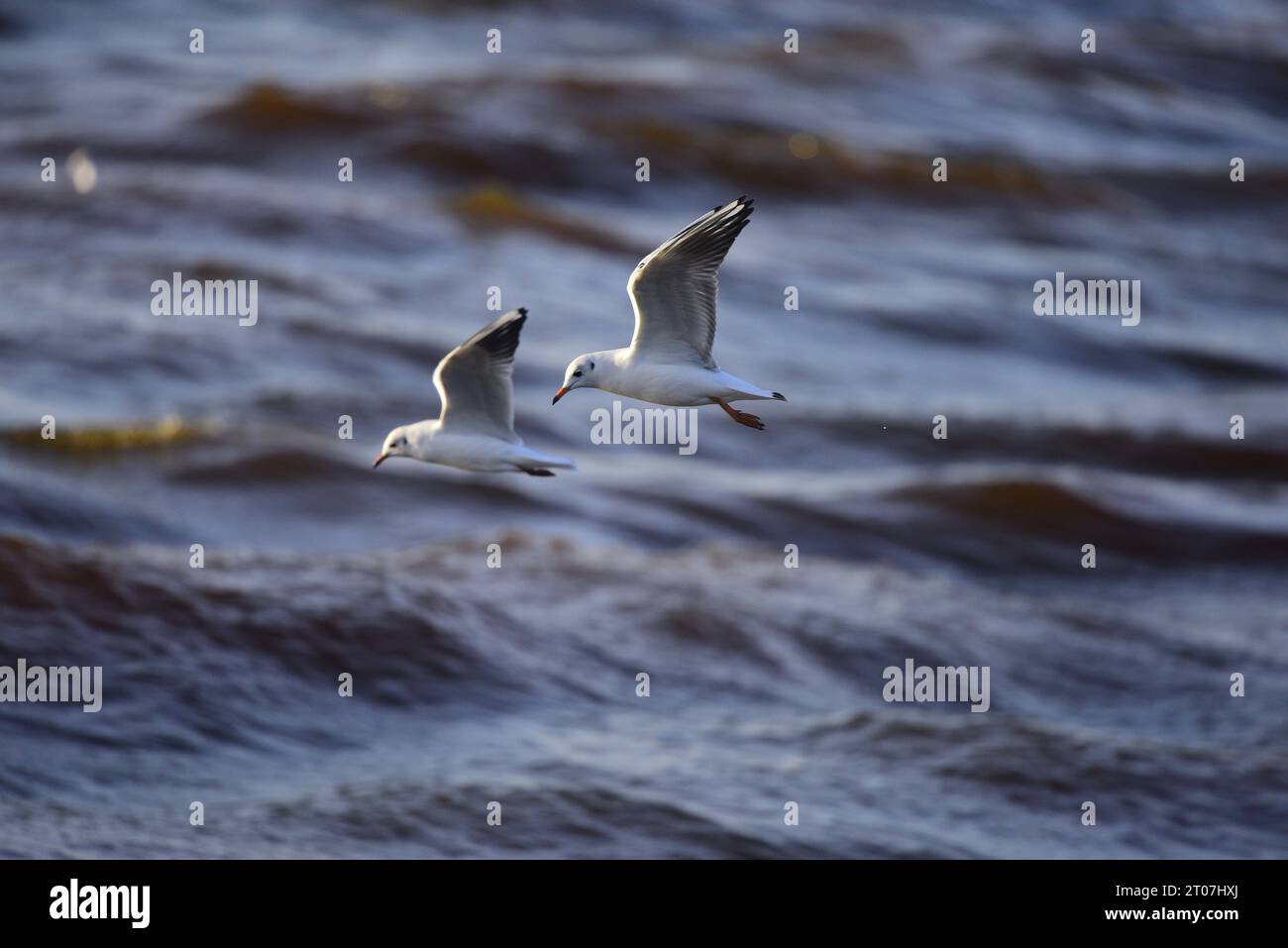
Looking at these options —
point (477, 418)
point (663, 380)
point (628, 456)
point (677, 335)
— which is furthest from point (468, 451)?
point (628, 456)

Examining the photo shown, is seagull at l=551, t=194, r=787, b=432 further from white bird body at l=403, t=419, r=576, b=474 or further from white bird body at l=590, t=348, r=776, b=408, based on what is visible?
white bird body at l=403, t=419, r=576, b=474

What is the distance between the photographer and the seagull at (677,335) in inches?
281

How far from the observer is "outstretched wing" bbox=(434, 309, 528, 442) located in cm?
727

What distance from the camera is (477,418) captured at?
743 centimetres

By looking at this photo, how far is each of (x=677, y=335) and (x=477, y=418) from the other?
0.94 m

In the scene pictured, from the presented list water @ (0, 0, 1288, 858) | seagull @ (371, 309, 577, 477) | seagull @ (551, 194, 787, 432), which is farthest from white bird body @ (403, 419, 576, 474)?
water @ (0, 0, 1288, 858)

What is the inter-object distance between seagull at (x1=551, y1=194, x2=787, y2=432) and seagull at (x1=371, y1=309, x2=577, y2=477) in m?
0.30

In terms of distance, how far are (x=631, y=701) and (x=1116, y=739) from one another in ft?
13.3

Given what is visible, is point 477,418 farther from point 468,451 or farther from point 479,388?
point 468,451

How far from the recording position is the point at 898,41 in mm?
33781

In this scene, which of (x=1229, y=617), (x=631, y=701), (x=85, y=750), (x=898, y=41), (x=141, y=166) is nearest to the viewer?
(x=85, y=750)

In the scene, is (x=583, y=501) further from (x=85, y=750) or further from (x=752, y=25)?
(x=752, y=25)

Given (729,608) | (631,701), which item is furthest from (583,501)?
(631,701)

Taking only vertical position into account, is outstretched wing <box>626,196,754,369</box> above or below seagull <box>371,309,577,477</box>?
above
